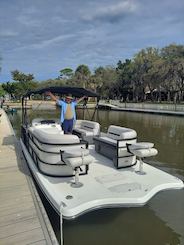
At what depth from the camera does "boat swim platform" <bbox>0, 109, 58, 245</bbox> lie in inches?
128

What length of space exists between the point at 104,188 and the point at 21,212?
4.36ft

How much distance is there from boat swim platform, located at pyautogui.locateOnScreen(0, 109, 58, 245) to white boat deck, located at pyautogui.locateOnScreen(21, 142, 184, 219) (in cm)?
25

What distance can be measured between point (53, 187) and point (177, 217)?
2247 mm

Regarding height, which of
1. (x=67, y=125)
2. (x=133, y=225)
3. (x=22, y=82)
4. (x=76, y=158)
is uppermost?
(x=22, y=82)

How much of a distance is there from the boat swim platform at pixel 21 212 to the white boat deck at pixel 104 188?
0.81ft

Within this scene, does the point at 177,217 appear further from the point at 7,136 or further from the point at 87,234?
the point at 7,136

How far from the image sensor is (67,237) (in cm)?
406

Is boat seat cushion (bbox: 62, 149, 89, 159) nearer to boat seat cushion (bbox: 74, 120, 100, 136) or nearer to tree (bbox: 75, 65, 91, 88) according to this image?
boat seat cushion (bbox: 74, 120, 100, 136)

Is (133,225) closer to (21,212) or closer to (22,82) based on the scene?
(21,212)

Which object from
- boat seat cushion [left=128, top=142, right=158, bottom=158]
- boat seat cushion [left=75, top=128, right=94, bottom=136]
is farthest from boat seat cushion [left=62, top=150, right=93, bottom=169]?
A: boat seat cushion [left=75, top=128, right=94, bottom=136]

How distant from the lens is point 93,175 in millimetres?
4883

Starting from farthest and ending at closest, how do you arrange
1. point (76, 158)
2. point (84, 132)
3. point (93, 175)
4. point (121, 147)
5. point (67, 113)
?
point (84, 132)
point (67, 113)
point (121, 147)
point (93, 175)
point (76, 158)

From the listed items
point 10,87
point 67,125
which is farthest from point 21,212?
point 10,87

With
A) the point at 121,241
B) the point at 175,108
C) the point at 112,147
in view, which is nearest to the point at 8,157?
the point at 112,147
